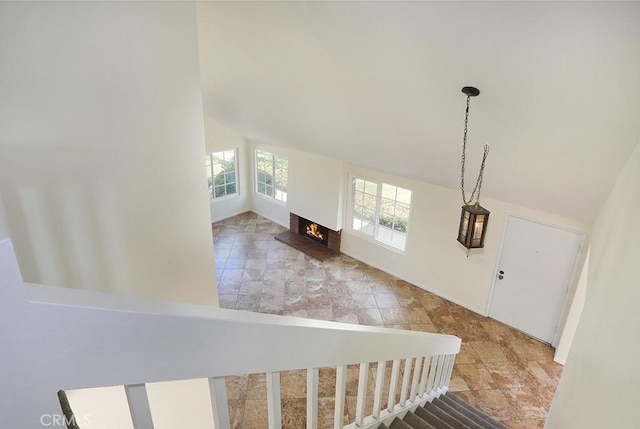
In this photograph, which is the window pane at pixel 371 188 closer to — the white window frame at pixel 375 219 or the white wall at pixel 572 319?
the white window frame at pixel 375 219

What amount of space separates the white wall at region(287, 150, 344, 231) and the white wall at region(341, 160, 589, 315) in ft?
1.34

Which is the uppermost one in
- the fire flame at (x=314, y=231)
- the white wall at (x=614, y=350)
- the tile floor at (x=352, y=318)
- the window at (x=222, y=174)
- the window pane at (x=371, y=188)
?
the white wall at (x=614, y=350)

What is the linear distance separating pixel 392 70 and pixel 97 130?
2.38 m

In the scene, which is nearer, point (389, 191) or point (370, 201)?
point (389, 191)

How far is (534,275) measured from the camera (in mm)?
5367

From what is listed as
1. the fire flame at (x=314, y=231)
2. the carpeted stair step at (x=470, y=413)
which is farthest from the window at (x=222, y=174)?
the carpeted stair step at (x=470, y=413)

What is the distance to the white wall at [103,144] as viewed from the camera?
4.99 feet

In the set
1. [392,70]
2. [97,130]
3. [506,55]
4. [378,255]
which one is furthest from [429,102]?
[378,255]

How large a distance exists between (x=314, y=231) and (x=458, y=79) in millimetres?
5472

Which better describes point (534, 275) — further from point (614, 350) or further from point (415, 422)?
point (614, 350)

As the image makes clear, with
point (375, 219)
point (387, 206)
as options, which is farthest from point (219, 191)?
point (387, 206)

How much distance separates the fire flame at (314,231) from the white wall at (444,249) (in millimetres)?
1515

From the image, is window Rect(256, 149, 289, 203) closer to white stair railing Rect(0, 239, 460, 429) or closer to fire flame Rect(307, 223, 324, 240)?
fire flame Rect(307, 223, 324, 240)

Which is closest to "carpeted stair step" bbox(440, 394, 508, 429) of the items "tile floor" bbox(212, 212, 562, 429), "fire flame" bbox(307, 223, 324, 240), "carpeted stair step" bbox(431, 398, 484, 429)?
"carpeted stair step" bbox(431, 398, 484, 429)
